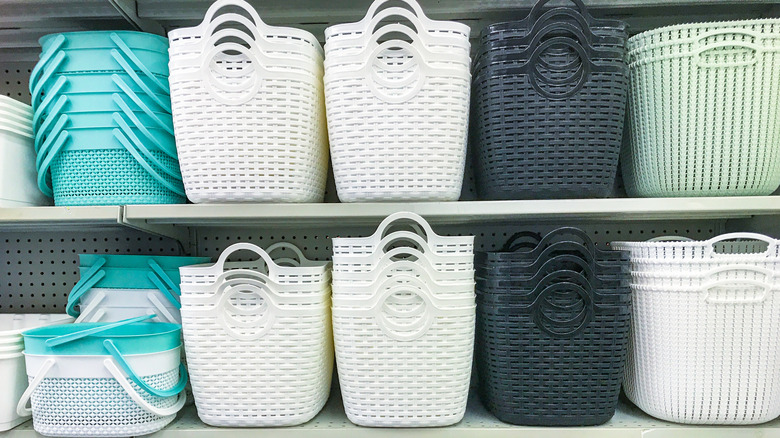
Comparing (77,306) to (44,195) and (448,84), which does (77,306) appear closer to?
(44,195)

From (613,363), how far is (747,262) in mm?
401

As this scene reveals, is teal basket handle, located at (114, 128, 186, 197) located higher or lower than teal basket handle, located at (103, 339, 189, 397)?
higher

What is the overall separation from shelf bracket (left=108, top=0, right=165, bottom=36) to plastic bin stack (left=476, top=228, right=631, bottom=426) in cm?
123

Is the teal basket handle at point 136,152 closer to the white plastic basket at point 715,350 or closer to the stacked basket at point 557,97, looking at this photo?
the stacked basket at point 557,97

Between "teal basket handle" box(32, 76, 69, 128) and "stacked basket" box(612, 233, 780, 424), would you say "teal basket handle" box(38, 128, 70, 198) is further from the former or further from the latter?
"stacked basket" box(612, 233, 780, 424)

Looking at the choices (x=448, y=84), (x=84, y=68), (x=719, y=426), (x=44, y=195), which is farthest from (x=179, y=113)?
(x=719, y=426)

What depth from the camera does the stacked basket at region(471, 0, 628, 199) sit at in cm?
122

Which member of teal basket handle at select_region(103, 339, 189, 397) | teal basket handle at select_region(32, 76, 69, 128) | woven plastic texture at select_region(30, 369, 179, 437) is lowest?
woven plastic texture at select_region(30, 369, 179, 437)

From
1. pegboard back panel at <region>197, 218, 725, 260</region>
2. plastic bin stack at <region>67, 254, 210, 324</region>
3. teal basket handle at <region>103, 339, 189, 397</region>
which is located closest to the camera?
teal basket handle at <region>103, 339, 189, 397</region>

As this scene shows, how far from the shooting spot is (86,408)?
1.19 meters

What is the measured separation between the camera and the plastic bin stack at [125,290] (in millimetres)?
1398

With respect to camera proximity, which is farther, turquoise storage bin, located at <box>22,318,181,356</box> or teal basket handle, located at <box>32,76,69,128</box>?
teal basket handle, located at <box>32,76,69,128</box>

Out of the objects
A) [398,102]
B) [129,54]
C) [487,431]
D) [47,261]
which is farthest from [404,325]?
[47,261]

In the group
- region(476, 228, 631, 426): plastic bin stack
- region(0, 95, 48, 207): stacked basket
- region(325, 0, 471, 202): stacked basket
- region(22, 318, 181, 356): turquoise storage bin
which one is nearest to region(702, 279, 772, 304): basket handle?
region(476, 228, 631, 426): plastic bin stack
